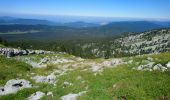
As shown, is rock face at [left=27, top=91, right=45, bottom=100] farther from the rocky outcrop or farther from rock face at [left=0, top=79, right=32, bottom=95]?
the rocky outcrop

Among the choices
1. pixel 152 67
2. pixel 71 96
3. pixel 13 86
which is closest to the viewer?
pixel 71 96

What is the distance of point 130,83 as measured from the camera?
22.7 meters

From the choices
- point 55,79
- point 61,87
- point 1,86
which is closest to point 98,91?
point 61,87

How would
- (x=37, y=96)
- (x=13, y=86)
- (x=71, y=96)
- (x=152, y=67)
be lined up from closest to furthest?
1. (x=71, y=96)
2. (x=37, y=96)
3. (x=13, y=86)
4. (x=152, y=67)

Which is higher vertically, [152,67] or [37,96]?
[152,67]

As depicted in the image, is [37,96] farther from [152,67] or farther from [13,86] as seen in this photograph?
[152,67]

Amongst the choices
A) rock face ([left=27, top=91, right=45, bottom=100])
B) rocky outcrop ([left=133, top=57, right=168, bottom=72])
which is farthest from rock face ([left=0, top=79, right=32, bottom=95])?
rocky outcrop ([left=133, top=57, right=168, bottom=72])

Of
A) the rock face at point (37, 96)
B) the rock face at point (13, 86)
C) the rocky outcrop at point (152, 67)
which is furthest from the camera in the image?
the rocky outcrop at point (152, 67)

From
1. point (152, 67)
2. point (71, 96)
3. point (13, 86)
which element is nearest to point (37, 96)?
point (71, 96)

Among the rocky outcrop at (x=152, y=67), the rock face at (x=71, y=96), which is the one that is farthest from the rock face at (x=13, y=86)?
the rocky outcrop at (x=152, y=67)

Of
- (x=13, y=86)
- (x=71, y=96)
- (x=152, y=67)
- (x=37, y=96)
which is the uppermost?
(x=152, y=67)

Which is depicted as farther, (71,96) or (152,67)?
(152,67)

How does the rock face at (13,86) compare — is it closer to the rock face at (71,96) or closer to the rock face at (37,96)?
the rock face at (37,96)

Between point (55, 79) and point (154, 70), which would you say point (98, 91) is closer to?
point (154, 70)
